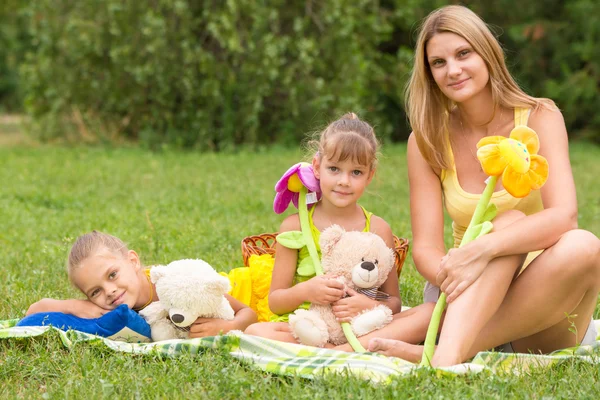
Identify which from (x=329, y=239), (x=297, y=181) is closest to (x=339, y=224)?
(x=329, y=239)

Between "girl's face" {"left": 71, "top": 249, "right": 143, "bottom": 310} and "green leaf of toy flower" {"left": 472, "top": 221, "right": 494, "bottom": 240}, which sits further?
"girl's face" {"left": 71, "top": 249, "right": 143, "bottom": 310}

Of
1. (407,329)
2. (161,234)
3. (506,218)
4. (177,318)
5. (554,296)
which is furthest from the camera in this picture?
(161,234)

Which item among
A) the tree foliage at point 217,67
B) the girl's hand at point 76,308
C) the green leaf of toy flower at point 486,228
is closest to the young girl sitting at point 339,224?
the green leaf of toy flower at point 486,228

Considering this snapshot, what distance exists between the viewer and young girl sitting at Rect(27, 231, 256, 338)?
10.9ft

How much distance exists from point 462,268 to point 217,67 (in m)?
7.97

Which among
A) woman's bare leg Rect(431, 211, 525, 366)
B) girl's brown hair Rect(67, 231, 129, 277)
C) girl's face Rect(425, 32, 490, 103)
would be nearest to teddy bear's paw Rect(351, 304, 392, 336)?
woman's bare leg Rect(431, 211, 525, 366)

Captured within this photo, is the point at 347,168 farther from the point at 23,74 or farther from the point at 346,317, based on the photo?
the point at 23,74

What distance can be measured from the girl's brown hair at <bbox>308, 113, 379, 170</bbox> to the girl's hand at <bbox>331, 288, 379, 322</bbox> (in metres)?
0.57

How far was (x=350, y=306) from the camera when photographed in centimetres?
321

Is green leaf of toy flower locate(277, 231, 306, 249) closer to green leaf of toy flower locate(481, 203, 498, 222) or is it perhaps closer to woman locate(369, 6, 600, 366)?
woman locate(369, 6, 600, 366)

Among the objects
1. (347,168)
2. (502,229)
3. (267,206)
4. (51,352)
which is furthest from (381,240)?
(267,206)

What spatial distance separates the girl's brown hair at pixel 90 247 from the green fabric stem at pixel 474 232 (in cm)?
139

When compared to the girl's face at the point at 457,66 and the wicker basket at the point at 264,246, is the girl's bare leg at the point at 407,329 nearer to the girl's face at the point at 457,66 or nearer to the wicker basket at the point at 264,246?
the wicker basket at the point at 264,246

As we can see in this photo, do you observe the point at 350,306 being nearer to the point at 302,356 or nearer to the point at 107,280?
the point at 302,356
